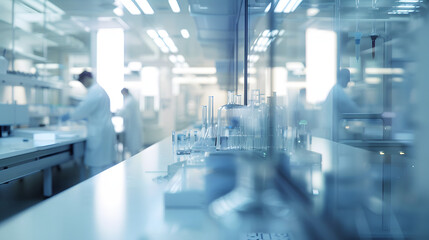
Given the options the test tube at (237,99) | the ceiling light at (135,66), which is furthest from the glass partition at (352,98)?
the ceiling light at (135,66)

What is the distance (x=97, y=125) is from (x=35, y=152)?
99 cm

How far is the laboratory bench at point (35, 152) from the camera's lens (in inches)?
83.3

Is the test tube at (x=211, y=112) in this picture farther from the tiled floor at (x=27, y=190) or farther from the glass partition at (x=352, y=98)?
the tiled floor at (x=27, y=190)

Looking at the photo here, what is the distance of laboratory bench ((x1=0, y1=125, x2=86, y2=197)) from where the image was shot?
2.12 meters

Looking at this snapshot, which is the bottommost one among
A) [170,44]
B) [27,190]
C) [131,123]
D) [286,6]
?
[27,190]

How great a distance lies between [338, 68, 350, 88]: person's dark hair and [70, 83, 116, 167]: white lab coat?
103 inches

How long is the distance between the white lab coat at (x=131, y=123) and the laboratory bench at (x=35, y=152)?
1738 millimetres

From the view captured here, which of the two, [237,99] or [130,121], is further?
[130,121]

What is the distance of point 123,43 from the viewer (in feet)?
23.4

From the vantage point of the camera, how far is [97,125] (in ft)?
11.2

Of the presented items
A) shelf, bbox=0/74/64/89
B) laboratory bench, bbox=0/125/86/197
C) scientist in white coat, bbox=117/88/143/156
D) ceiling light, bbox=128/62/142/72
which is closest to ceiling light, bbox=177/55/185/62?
ceiling light, bbox=128/62/142/72

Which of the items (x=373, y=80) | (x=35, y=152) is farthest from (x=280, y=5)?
(x=35, y=152)

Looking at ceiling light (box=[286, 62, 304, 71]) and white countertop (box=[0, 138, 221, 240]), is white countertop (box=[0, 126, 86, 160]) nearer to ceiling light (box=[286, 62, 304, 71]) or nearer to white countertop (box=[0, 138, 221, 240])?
white countertop (box=[0, 138, 221, 240])

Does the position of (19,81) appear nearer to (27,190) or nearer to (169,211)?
(27,190)
